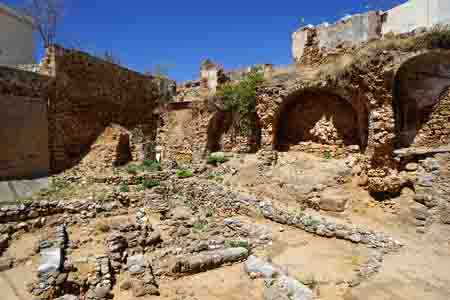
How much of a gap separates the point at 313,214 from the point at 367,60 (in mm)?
5211

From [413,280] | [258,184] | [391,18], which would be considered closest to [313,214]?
[258,184]

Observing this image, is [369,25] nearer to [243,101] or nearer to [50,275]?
[243,101]

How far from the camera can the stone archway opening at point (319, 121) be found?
10180 millimetres

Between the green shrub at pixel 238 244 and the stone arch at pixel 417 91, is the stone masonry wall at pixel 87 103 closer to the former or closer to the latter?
the green shrub at pixel 238 244

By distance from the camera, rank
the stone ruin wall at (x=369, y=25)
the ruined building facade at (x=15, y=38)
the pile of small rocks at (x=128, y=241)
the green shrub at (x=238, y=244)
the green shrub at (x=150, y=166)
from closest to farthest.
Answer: the pile of small rocks at (x=128, y=241), the green shrub at (x=238, y=244), the stone ruin wall at (x=369, y=25), the green shrub at (x=150, y=166), the ruined building facade at (x=15, y=38)

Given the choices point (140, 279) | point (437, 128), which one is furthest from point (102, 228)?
point (437, 128)

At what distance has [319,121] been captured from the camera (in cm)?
1112

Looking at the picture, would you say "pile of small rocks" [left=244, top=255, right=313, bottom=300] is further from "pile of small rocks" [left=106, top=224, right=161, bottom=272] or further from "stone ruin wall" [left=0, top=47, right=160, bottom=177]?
"stone ruin wall" [left=0, top=47, right=160, bottom=177]

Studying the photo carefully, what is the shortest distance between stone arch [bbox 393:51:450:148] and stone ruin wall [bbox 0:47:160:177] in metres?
12.0

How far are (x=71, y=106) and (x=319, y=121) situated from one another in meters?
11.5

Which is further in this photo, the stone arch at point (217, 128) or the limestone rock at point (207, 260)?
the stone arch at point (217, 128)

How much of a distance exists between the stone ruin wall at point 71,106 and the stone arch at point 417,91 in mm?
11961

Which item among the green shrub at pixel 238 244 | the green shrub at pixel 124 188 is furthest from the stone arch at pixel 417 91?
the green shrub at pixel 124 188

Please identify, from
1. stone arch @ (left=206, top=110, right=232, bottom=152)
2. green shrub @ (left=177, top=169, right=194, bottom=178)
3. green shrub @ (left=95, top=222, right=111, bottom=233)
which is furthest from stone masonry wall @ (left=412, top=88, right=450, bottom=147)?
green shrub @ (left=95, top=222, right=111, bottom=233)
